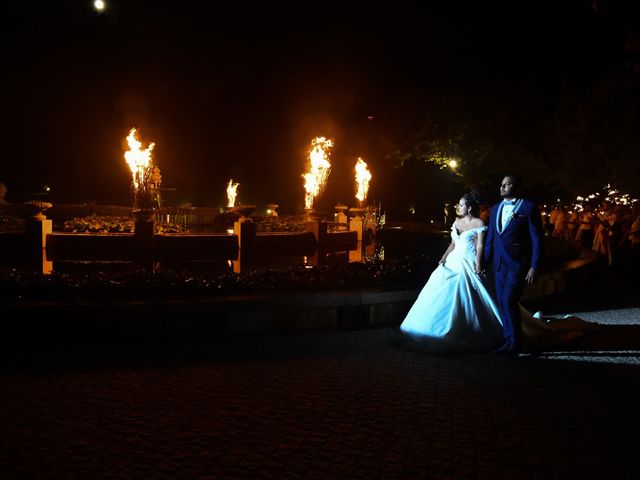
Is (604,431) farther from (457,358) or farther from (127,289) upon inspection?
(127,289)

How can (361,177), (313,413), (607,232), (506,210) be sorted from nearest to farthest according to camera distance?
(313,413) → (506,210) → (607,232) → (361,177)

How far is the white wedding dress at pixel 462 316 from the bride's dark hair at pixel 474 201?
9.1 inches

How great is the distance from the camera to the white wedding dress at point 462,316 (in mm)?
7656

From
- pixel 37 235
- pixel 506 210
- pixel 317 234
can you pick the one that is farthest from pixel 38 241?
pixel 506 210

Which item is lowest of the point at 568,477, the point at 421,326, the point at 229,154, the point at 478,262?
the point at 568,477

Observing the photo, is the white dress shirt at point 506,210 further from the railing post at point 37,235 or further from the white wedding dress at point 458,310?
the railing post at point 37,235

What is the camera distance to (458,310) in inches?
306

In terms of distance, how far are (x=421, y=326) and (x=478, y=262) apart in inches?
40.9

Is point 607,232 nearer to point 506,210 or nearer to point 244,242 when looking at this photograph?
point 244,242

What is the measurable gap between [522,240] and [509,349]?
1259 millimetres

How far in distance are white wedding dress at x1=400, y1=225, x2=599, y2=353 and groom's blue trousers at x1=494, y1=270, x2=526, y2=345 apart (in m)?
0.29

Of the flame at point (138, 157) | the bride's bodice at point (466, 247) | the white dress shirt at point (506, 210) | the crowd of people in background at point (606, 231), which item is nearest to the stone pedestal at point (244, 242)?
the flame at point (138, 157)

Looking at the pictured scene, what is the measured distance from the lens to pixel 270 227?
69.3 feet

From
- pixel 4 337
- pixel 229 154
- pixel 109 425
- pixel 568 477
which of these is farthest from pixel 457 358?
pixel 229 154
